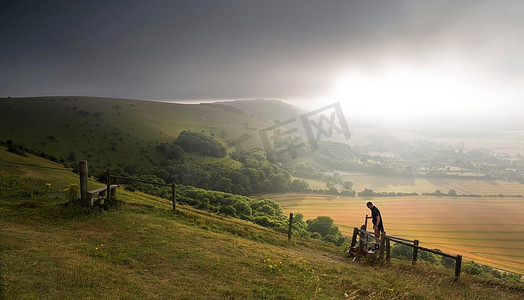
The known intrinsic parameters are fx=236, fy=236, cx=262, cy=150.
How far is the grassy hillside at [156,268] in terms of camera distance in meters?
6.32

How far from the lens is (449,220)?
225 feet

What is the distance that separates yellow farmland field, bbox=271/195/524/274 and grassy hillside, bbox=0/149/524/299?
53.7 m

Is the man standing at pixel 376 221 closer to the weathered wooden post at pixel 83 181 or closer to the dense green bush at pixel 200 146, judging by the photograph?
the weathered wooden post at pixel 83 181

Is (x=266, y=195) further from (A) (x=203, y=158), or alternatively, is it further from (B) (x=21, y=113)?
(B) (x=21, y=113)

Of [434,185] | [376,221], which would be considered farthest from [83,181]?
[434,185]

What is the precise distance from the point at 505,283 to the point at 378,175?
146 metres

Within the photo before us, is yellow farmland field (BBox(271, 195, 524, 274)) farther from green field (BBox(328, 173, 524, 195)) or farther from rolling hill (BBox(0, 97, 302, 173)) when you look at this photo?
rolling hill (BBox(0, 97, 302, 173))

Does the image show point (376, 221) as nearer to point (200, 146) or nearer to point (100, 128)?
point (200, 146)

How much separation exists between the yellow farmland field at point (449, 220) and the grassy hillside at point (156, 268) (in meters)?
53.7

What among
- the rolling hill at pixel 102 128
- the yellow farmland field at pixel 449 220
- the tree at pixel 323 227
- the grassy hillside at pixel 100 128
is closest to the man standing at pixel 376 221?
the tree at pixel 323 227

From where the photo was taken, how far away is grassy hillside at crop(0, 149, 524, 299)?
6324 mm

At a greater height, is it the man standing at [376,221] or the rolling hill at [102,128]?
the rolling hill at [102,128]

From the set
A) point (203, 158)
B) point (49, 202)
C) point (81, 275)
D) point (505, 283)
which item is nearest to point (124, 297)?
point (81, 275)

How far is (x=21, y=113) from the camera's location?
116m
